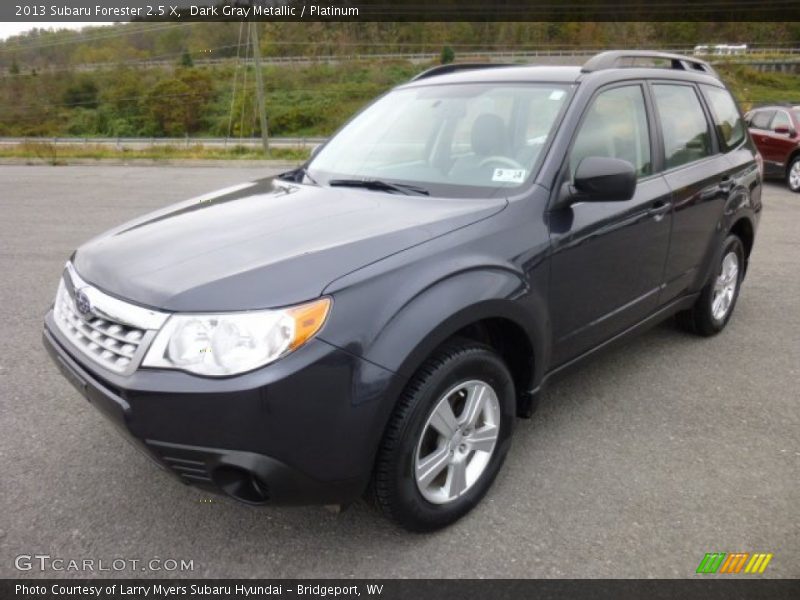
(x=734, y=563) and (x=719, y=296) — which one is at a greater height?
(x=719, y=296)

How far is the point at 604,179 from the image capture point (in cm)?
252

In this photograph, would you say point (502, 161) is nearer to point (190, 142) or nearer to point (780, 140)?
point (780, 140)

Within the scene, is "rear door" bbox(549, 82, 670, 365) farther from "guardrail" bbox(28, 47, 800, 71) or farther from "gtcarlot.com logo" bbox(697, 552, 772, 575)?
"guardrail" bbox(28, 47, 800, 71)

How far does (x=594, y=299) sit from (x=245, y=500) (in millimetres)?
1825

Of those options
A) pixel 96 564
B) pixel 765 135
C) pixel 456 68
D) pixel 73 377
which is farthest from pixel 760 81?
pixel 96 564

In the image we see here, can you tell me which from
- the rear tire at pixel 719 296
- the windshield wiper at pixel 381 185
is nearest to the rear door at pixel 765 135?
the rear tire at pixel 719 296

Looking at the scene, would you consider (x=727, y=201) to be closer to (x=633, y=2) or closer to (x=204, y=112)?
(x=633, y=2)

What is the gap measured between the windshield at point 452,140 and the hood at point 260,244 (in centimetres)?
23

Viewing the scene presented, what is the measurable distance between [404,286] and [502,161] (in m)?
1.06

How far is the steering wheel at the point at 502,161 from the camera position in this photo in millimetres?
2738

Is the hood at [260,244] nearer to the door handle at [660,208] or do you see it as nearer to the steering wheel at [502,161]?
the steering wheel at [502,161]

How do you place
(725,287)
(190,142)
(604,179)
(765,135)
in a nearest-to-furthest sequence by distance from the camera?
(604,179) < (725,287) < (765,135) < (190,142)

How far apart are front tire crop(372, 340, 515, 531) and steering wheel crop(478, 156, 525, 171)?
0.87 metres

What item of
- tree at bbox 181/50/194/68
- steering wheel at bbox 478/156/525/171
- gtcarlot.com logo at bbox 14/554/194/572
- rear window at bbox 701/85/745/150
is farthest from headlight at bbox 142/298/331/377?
tree at bbox 181/50/194/68
